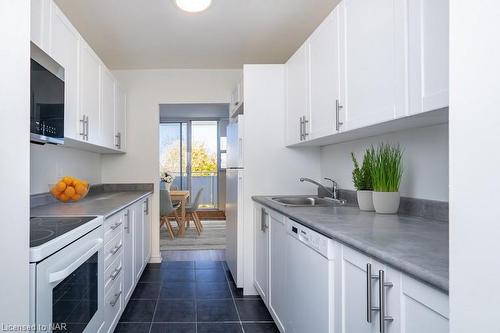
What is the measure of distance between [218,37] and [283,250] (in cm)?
214

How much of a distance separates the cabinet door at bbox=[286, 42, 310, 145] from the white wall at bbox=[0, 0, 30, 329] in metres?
1.81

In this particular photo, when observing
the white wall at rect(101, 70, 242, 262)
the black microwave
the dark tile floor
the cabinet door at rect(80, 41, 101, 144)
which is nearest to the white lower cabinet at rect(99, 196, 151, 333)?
the dark tile floor

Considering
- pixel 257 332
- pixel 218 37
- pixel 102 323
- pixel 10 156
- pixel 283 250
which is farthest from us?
pixel 218 37

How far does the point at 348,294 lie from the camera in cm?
121

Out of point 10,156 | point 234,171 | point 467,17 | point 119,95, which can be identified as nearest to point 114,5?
point 119,95

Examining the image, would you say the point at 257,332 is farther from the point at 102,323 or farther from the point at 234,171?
the point at 234,171

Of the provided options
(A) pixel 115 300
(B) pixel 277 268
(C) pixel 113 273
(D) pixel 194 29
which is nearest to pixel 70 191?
(C) pixel 113 273

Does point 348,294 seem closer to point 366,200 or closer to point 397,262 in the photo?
point 397,262

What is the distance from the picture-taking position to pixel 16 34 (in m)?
0.90

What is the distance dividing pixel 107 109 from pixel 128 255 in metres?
1.38

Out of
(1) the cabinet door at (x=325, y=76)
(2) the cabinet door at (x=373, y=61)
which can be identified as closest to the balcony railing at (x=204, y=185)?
(1) the cabinet door at (x=325, y=76)

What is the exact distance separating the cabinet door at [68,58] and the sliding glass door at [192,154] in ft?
17.6

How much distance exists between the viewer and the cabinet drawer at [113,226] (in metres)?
1.96

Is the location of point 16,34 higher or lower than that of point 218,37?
lower
